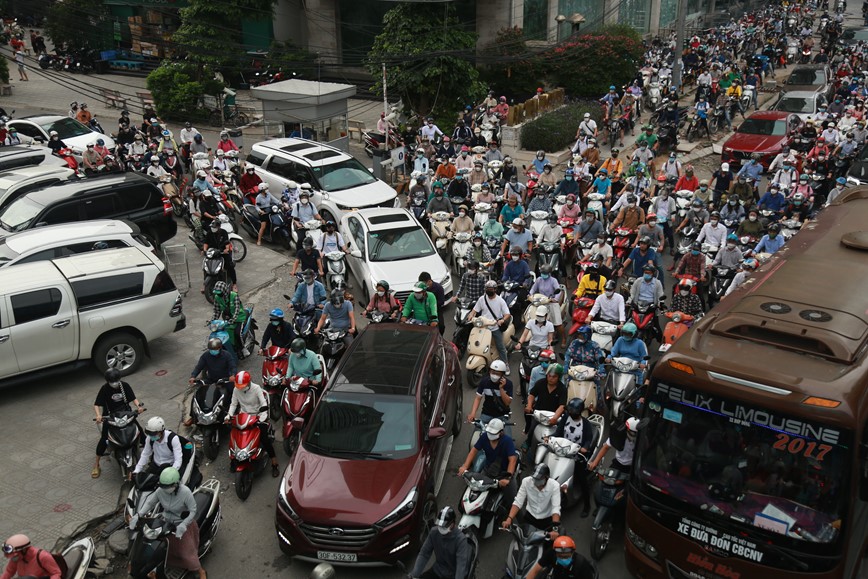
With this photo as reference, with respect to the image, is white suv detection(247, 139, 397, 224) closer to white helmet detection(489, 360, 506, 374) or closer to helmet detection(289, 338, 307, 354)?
helmet detection(289, 338, 307, 354)

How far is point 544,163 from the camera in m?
19.7

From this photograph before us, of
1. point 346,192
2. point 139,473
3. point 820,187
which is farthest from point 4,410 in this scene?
point 820,187

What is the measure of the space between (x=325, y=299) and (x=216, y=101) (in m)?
19.3

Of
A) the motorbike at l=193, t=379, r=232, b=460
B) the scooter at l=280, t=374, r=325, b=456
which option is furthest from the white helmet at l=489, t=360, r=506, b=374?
the motorbike at l=193, t=379, r=232, b=460

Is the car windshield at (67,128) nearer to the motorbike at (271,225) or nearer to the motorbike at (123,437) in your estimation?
the motorbike at (271,225)

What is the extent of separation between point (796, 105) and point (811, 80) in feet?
14.2

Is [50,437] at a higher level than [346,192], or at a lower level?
lower

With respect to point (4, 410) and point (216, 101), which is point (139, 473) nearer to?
point (4, 410)

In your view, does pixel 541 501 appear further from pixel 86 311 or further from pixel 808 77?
pixel 808 77

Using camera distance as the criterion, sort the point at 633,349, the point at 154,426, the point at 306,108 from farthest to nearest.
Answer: the point at 306,108 < the point at 633,349 < the point at 154,426

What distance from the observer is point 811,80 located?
2984 cm

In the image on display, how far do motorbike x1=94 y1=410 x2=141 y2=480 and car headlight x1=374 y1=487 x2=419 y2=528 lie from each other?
3679 millimetres

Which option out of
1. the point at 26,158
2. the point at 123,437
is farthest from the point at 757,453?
the point at 26,158

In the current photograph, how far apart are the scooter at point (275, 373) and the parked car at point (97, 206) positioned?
5.69m
